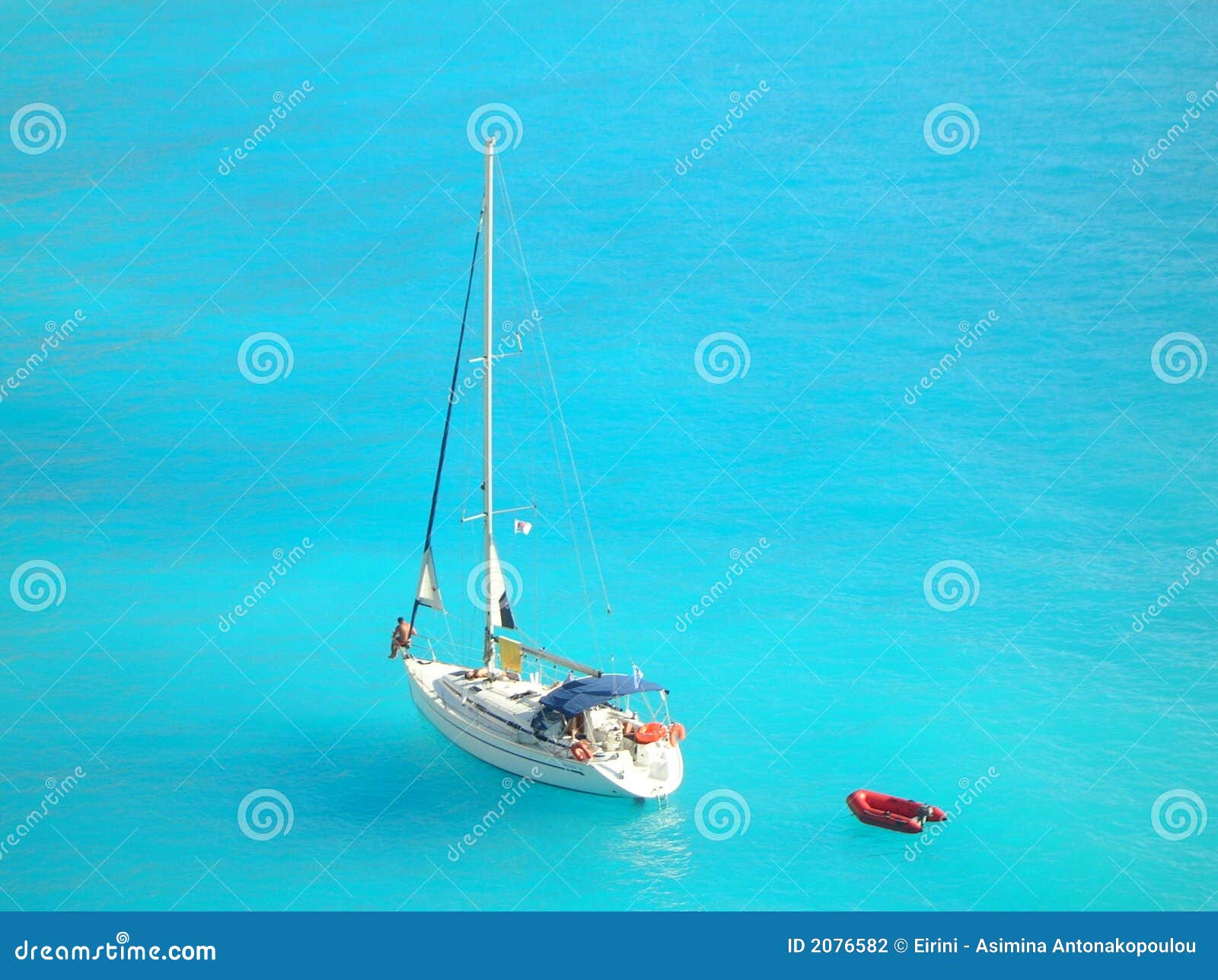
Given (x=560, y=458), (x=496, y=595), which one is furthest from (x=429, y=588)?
(x=560, y=458)

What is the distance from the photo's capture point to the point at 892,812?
22250 mm

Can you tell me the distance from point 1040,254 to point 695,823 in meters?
23.1

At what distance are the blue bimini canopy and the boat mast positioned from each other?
2342 millimetres

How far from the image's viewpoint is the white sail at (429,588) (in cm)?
2541

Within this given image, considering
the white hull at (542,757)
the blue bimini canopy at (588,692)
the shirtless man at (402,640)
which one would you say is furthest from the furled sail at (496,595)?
the shirtless man at (402,640)

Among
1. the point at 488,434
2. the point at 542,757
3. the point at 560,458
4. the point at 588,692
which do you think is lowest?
the point at 542,757

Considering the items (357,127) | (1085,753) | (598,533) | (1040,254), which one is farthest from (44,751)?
(1040,254)

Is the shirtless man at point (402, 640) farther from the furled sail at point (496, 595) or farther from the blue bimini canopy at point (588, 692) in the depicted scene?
the blue bimini canopy at point (588, 692)

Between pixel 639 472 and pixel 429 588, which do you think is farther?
pixel 639 472

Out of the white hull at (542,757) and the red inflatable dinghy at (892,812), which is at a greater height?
the red inflatable dinghy at (892,812)

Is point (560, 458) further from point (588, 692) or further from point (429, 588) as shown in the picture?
point (588, 692)

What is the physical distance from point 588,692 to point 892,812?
486 centimetres

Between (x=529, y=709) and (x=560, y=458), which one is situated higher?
(x=560, y=458)

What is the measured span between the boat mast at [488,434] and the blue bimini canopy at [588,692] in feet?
7.68
